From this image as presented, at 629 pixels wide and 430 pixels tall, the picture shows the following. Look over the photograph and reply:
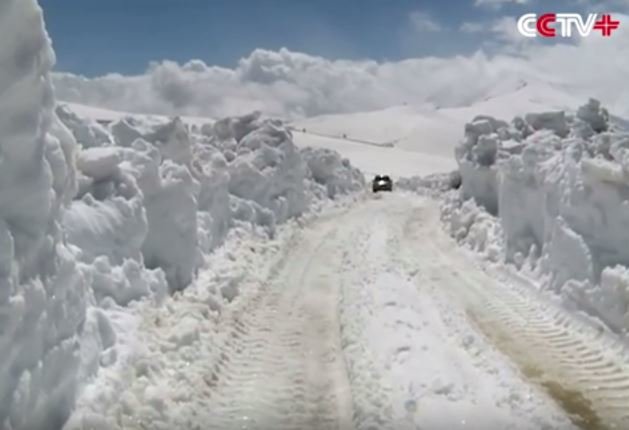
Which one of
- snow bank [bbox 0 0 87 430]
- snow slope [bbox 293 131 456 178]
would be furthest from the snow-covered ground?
snow slope [bbox 293 131 456 178]

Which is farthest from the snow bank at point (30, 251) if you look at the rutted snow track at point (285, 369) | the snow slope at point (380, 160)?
the snow slope at point (380, 160)

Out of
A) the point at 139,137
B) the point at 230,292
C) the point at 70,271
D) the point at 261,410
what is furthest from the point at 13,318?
the point at 139,137

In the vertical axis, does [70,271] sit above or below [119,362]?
above

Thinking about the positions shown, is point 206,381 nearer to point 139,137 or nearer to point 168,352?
point 168,352

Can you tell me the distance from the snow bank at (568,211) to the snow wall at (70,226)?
5.31m

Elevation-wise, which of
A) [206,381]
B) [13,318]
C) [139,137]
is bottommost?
[206,381]

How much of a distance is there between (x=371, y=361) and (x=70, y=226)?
333cm

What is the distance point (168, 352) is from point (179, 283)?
262cm

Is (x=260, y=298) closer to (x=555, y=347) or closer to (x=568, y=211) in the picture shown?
(x=555, y=347)

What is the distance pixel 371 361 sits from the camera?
23.0 ft

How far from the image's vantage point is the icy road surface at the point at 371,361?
5.80 meters

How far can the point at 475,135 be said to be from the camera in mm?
23078

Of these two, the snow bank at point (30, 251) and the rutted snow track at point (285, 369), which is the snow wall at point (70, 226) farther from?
the rutted snow track at point (285, 369)

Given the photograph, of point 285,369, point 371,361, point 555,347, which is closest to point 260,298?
point 285,369
